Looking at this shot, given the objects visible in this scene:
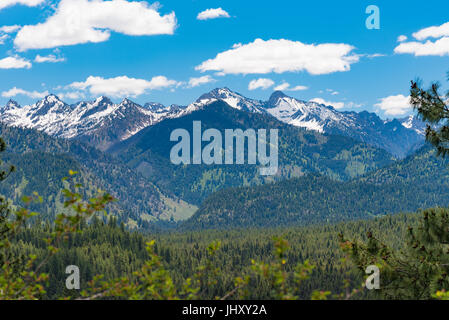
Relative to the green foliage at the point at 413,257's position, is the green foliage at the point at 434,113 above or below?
above

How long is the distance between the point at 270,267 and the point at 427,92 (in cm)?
2583

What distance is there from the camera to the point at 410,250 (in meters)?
33.1

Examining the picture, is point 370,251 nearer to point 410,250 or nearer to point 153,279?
point 410,250

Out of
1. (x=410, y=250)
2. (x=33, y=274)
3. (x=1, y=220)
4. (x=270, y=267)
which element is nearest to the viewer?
(x=270, y=267)

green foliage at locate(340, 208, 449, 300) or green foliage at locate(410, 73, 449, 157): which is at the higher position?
green foliage at locate(410, 73, 449, 157)

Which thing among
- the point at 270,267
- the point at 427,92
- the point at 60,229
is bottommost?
the point at 270,267

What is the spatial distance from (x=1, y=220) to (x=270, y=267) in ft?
150

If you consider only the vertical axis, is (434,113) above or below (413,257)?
above

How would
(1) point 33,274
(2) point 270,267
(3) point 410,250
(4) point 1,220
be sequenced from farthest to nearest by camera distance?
(4) point 1,220, (3) point 410,250, (1) point 33,274, (2) point 270,267
